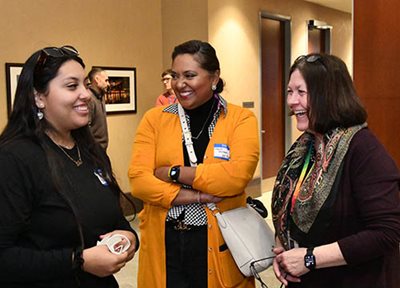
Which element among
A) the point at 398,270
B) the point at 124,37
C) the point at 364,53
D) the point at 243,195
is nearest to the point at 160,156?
the point at 243,195

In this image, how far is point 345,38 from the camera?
10.1 metres

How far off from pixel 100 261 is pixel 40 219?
229 millimetres

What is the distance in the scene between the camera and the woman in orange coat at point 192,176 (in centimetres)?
207

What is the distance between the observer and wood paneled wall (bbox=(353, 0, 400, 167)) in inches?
134

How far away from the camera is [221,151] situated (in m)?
2.15

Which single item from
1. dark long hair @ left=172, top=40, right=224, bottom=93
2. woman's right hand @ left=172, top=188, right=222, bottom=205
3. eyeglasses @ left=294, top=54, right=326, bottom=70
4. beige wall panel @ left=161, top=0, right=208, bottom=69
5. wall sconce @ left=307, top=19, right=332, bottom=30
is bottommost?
woman's right hand @ left=172, top=188, right=222, bottom=205

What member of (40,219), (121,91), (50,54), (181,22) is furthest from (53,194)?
(181,22)

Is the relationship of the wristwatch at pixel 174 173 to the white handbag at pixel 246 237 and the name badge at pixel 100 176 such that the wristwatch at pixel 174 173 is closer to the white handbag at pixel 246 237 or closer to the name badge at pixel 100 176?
the white handbag at pixel 246 237

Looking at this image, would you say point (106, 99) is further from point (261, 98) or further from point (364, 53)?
point (364, 53)

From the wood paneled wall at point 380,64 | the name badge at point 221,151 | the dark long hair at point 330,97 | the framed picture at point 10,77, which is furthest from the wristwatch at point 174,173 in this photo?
the framed picture at point 10,77

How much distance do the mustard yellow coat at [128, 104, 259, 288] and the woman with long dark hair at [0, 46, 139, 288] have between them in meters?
0.45

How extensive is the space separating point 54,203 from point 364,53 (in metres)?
2.83

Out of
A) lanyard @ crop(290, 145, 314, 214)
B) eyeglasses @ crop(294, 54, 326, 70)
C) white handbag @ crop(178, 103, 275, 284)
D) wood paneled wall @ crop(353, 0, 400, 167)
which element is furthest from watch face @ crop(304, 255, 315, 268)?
wood paneled wall @ crop(353, 0, 400, 167)

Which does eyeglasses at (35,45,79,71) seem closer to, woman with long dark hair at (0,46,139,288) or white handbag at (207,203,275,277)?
woman with long dark hair at (0,46,139,288)
